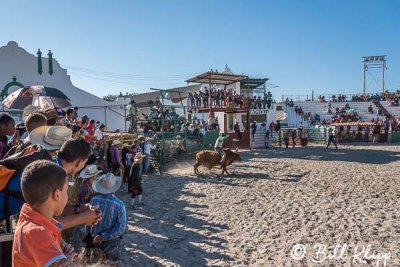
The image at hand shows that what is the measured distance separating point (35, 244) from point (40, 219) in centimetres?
14

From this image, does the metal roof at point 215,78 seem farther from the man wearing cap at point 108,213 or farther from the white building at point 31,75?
the man wearing cap at point 108,213

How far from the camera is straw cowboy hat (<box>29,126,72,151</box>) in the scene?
144 inches

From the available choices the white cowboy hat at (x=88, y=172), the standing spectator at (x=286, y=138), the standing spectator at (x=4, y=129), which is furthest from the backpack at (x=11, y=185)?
the standing spectator at (x=286, y=138)

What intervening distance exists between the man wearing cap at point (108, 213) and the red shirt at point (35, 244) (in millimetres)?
1674

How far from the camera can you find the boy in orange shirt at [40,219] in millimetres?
1959

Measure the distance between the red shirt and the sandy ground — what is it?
12.4ft

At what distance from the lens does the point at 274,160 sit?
60.1ft

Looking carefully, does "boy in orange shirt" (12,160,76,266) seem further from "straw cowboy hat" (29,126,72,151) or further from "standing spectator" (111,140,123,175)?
"standing spectator" (111,140,123,175)

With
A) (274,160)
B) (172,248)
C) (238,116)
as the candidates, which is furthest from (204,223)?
(238,116)

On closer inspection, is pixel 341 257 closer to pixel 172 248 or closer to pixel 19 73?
pixel 172 248

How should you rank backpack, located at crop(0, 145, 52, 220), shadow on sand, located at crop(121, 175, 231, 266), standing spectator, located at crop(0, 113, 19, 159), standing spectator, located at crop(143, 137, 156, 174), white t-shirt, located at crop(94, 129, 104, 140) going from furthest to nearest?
standing spectator, located at crop(143, 137, 156, 174), white t-shirt, located at crop(94, 129, 104, 140), shadow on sand, located at crop(121, 175, 231, 266), standing spectator, located at crop(0, 113, 19, 159), backpack, located at crop(0, 145, 52, 220)

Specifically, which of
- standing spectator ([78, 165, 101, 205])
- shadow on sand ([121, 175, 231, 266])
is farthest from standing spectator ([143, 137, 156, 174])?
standing spectator ([78, 165, 101, 205])
